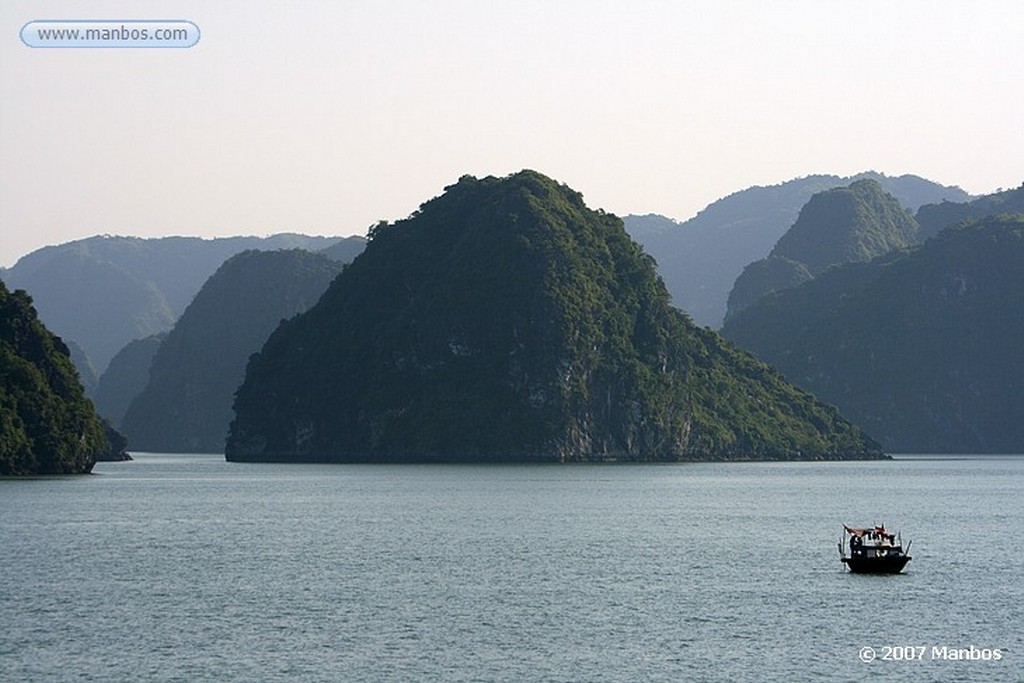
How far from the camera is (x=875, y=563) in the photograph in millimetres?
106188

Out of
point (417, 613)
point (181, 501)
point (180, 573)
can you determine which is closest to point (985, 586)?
point (417, 613)

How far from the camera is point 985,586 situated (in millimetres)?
99562

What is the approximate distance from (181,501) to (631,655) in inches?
4572

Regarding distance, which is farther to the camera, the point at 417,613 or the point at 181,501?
the point at 181,501

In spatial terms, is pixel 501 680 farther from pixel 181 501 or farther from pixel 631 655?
pixel 181 501
